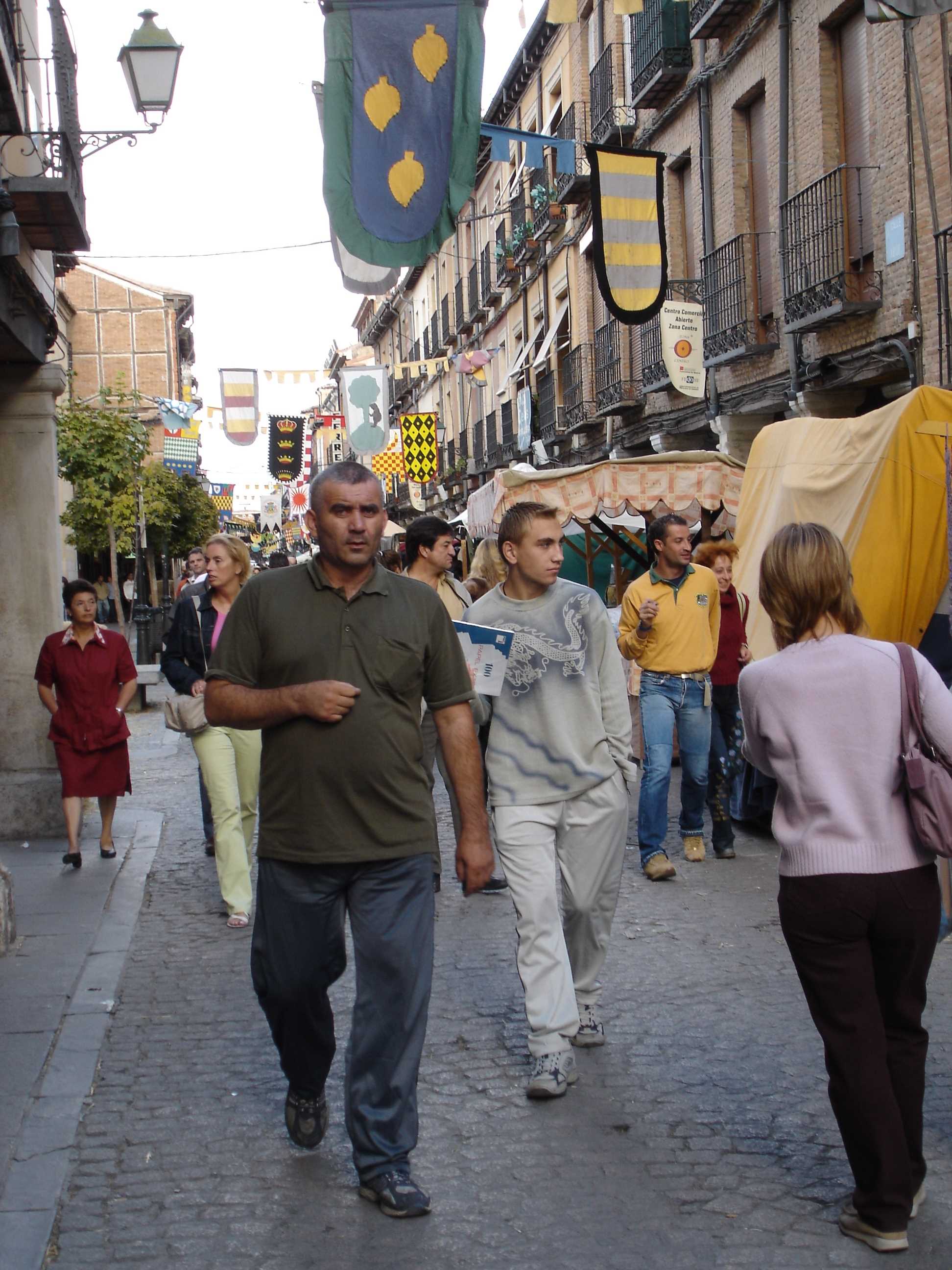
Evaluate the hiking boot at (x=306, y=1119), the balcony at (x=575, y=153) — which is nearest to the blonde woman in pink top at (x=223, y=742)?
the hiking boot at (x=306, y=1119)

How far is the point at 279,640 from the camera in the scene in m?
3.76

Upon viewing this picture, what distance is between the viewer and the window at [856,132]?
50.9 feet

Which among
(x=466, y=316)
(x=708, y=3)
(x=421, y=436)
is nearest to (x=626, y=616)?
(x=708, y=3)

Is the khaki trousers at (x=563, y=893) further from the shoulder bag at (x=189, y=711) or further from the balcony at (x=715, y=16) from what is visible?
the balcony at (x=715, y=16)

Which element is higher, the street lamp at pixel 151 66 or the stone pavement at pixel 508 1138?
the street lamp at pixel 151 66

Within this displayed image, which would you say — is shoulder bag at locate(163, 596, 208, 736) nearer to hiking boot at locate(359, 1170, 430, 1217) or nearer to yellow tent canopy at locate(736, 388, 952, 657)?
yellow tent canopy at locate(736, 388, 952, 657)

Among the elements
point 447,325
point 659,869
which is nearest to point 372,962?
point 659,869

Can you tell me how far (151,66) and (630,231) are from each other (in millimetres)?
4233

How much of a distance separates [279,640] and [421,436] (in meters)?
27.6

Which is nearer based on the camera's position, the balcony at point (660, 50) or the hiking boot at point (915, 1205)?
the hiking boot at point (915, 1205)

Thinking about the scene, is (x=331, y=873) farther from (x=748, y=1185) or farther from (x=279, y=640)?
(x=748, y=1185)

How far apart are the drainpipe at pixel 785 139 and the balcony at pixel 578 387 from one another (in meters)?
9.28

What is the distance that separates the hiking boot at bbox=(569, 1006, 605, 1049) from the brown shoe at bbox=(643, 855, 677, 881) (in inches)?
111

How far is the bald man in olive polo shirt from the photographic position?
12.2ft
